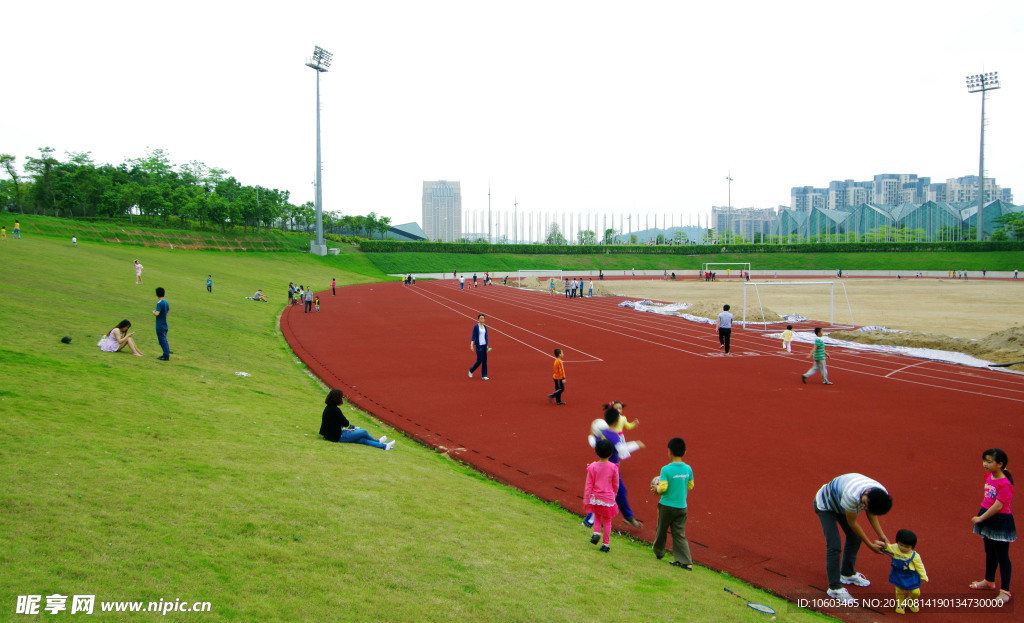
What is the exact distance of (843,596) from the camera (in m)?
5.75

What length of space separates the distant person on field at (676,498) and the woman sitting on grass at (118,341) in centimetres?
1243

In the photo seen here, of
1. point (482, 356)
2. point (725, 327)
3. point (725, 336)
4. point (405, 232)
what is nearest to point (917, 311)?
point (725, 336)

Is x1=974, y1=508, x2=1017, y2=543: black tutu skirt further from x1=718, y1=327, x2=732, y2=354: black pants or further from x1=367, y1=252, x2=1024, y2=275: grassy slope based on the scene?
x1=367, y1=252, x2=1024, y2=275: grassy slope

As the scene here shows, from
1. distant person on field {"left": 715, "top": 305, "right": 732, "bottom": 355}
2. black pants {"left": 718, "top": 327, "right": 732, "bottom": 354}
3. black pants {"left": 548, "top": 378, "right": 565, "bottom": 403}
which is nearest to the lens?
black pants {"left": 548, "top": 378, "right": 565, "bottom": 403}

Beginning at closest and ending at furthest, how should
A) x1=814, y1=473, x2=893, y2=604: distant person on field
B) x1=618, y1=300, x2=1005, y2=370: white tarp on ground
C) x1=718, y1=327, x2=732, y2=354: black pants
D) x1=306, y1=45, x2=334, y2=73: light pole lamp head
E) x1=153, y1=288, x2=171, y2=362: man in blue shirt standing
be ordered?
1. x1=814, y1=473, x2=893, y2=604: distant person on field
2. x1=153, y1=288, x2=171, y2=362: man in blue shirt standing
3. x1=618, y1=300, x2=1005, y2=370: white tarp on ground
4. x1=718, y1=327, x2=732, y2=354: black pants
5. x1=306, y1=45, x2=334, y2=73: light pole lamp head

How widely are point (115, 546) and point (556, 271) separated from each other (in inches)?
3439

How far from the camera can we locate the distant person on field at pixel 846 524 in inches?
215

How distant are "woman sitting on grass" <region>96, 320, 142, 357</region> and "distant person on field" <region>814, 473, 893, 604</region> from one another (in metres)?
13.9

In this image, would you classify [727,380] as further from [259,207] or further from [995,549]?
[259,207]

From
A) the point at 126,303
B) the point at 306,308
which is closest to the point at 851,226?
the point at 306,308

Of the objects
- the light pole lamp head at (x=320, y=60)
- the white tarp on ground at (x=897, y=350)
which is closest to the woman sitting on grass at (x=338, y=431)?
the white tarp on ground at (x=897, y=350)

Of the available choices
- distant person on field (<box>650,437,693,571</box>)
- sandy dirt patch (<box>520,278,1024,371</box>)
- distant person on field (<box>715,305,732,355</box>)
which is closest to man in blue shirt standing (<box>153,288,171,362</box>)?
distant person on field (<box>650,437,693,571</box>)

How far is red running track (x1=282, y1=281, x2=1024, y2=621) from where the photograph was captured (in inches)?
277

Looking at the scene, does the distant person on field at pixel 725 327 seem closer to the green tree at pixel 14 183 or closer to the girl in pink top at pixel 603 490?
the girl in pink top at pixel 603 490
